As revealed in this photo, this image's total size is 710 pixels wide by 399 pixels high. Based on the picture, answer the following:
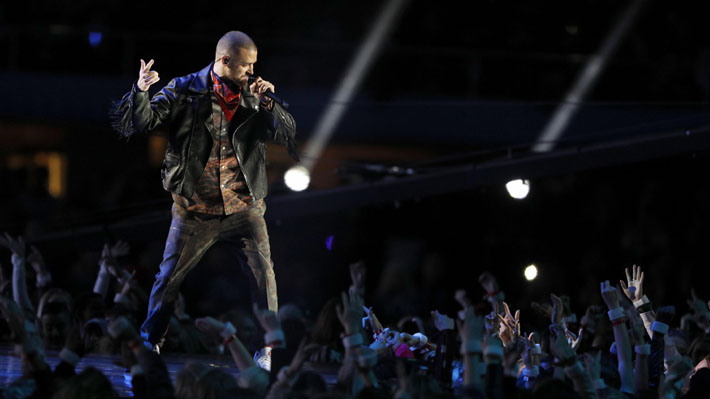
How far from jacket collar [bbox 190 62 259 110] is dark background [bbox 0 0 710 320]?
4392mm

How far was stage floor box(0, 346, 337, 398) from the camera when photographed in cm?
612

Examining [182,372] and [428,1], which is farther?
[428,1]

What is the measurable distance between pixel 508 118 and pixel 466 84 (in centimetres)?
69

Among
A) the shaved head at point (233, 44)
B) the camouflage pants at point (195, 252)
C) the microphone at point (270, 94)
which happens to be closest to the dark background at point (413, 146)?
the camouflage pants at point (195, 252)

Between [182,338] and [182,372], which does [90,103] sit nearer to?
[182,338]

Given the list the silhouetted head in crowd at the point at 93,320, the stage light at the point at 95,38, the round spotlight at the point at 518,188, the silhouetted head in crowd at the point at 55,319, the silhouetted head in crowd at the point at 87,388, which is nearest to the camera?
the silhouetted head in crowd at the point at 87,388

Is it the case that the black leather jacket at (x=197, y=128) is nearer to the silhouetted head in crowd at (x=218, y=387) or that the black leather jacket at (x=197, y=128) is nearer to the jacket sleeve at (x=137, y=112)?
the jacket sleeve at (x=137, y=112)

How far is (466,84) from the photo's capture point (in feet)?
47.8

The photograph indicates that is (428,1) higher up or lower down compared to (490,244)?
higher up

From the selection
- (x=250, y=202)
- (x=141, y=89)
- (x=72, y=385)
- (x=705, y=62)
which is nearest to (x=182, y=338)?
(x=250, y=202)

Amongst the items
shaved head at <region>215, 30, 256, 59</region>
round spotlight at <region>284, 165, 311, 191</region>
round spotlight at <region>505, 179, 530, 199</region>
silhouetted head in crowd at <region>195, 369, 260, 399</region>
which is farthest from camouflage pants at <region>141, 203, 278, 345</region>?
round spotlight at <region>505, 179, 530, 199</region>

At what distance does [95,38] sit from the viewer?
591 inches

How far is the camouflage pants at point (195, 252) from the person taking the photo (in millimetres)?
6238

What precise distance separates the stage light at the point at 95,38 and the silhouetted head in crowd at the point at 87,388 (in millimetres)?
10525
